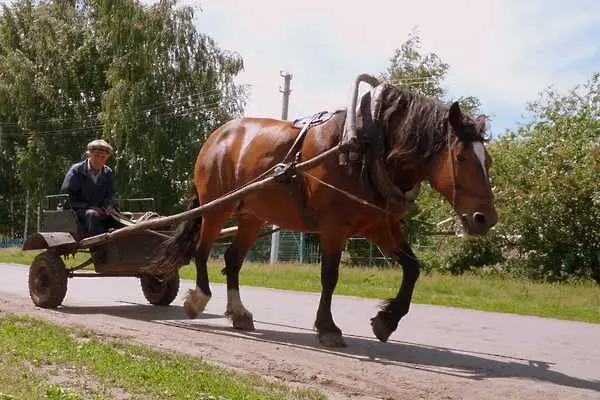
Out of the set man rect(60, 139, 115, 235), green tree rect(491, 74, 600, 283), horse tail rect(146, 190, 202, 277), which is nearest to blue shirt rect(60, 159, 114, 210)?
man rect(60, 139, 115, 235)

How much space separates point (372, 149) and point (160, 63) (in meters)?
32.0

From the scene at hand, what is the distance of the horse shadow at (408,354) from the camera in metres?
6.16

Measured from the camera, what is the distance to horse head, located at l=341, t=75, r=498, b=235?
6.41m

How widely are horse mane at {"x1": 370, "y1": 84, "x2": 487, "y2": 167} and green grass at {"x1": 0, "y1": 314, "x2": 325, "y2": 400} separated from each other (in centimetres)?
240

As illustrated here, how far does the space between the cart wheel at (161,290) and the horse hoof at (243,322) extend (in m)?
2.20

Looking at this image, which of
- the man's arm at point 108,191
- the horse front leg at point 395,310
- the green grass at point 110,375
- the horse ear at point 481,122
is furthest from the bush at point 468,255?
the green grass at point 110,375

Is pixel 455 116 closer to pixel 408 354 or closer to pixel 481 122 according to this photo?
pixel 481 122

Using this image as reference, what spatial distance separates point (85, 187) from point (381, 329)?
4703mm

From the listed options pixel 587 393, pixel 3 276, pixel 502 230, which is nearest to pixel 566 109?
pixel 502 230

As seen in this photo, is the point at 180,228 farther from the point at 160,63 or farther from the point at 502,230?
the point at 160,63

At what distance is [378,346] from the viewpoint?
24.3ft

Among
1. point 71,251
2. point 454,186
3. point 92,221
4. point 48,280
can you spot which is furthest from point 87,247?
point 454,186

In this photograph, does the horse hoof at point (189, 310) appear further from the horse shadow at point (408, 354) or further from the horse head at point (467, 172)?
the horse head at point (467, 172)

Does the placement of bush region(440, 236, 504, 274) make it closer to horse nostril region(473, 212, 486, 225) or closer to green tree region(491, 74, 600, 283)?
green tree region(491, 74, 600, 283)
